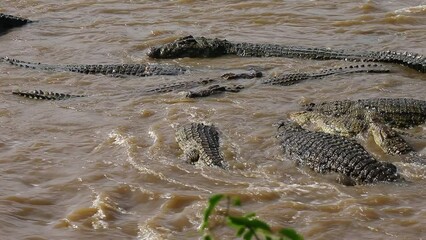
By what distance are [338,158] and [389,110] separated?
5.82 ft

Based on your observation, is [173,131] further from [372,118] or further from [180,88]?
[372,118]

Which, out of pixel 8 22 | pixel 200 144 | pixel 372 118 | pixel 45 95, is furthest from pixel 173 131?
pixel 8 22

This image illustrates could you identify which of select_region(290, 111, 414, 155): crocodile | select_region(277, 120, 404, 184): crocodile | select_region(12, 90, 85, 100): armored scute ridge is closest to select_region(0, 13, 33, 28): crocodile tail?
select_region(12, 90, 85, 100): armored scute ridge

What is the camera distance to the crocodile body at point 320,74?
9898mm

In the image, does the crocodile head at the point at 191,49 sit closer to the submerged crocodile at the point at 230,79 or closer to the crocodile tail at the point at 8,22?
the submerged crocodile at the point at 230,79

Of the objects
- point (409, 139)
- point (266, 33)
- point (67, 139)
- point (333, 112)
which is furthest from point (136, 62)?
point (409, 139)

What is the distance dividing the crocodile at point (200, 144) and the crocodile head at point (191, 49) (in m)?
4.17

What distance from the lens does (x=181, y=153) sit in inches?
294

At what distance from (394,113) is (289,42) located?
15.5 ft

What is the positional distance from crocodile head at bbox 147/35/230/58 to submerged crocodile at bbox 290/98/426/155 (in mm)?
3659

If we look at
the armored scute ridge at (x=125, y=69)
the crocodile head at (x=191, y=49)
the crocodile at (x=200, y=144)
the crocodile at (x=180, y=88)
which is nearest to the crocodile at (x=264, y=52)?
the crocodile head at (x=191, y=49)

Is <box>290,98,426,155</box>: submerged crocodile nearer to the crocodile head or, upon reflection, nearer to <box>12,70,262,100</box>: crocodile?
Result: <box>12,70,262,100</box>: crocodile

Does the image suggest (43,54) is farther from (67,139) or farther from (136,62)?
(67,139)

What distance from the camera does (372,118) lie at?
7.71 m
